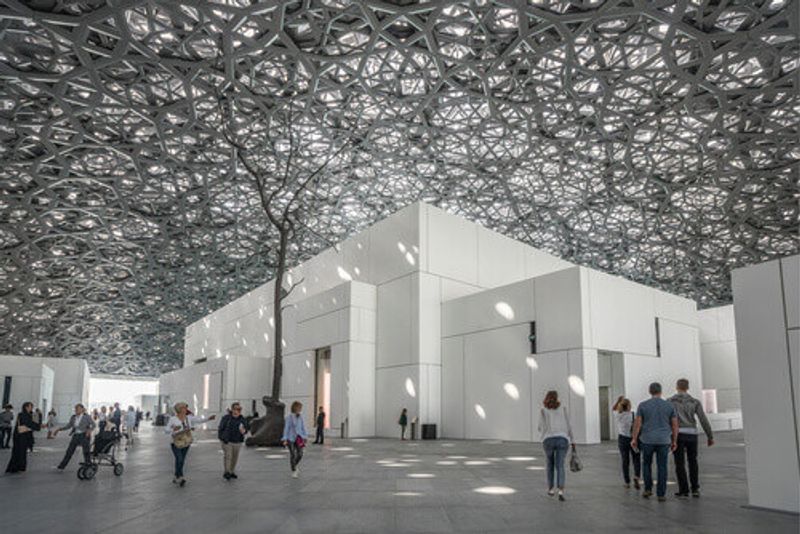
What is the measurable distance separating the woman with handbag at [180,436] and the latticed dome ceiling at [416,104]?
679 inches

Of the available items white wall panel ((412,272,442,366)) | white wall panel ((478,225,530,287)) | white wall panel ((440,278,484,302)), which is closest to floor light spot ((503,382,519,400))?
white wall panel ((412,272,442,366))

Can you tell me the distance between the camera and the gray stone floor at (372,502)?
656 cm

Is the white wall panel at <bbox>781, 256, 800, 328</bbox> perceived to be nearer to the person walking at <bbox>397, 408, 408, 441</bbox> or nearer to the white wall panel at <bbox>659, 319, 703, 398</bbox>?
the white wall panel at <bbox>659, 319, 703, 398</bbox>

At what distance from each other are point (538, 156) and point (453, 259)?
15.5 meters

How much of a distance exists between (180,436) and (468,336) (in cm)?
1536

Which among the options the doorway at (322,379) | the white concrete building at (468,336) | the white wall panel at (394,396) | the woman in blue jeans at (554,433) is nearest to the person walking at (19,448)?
the woman in blue jeans at (554,433)

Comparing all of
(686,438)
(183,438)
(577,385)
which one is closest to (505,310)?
(577,385)

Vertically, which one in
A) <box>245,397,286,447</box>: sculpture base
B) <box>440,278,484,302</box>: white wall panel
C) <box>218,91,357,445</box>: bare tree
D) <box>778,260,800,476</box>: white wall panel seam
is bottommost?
<box>245,397,286,447</box>: sculpture base

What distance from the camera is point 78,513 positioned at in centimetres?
754

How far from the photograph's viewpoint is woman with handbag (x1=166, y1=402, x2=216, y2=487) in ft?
34.0

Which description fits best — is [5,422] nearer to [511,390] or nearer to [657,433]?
[511,390]

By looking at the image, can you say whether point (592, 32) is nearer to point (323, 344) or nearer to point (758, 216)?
point (323, 344)

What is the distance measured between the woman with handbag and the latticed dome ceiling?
17.3m

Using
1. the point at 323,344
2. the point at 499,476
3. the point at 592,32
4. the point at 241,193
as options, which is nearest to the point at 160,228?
the point at 241,193
